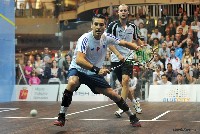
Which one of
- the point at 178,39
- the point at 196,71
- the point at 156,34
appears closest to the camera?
the point at 196,71

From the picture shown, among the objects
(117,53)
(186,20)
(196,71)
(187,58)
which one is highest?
(186,20)

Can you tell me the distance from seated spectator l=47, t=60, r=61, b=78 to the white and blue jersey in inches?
391

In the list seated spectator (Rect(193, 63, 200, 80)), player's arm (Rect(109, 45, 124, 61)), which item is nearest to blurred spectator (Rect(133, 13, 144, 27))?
seated spectator (Rect(193, 63, 200, 80))

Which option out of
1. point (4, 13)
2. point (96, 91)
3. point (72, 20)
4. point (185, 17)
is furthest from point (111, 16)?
point (96, 91)

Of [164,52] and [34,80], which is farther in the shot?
[34,80]

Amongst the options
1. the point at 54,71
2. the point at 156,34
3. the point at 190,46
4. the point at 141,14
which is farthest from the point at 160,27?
the point at 54,71

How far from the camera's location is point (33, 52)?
1644 centimetres

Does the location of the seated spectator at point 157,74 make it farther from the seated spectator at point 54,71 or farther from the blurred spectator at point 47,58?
the blurred spectator at point 47,58

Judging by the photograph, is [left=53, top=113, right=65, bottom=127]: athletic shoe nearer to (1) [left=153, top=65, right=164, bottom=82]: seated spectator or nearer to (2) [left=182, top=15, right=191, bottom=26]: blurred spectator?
(1) [left=153, top=65, right=164, bottom=82]: seated spectator

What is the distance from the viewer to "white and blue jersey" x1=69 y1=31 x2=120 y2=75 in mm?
5266

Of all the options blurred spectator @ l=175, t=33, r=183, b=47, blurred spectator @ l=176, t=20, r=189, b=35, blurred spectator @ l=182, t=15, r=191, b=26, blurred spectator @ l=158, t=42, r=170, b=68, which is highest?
blurred spectator @ l=182, t=15, r=191, b=26

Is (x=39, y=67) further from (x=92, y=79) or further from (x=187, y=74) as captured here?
(x=92, y=79)

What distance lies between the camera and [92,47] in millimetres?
5336

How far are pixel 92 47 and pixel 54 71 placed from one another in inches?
403
